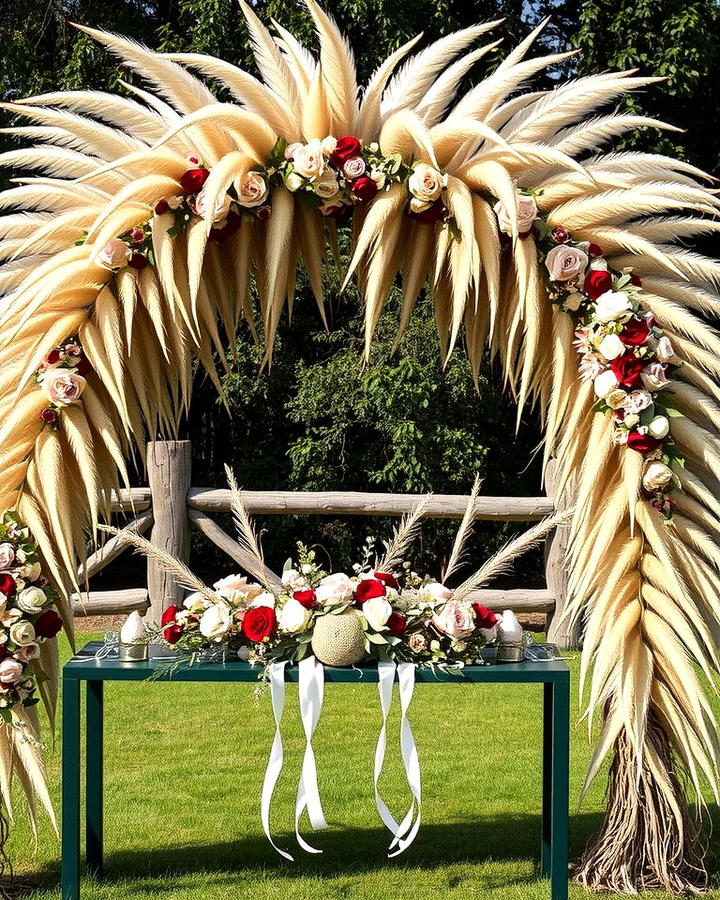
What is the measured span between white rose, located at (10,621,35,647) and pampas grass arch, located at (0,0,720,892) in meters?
0.17

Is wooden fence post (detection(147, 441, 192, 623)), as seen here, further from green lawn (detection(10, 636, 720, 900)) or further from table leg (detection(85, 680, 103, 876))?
table leg (detection(85, 680, 103, 876))

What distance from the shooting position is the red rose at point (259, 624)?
347 centimetres

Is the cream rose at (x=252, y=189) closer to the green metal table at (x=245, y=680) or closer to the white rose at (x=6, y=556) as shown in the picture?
the white rose at (x=6, y=556)

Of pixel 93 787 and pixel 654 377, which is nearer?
pixel 654 377

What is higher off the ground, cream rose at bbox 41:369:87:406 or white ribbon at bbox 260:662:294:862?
cream rose at bbox 41:369:87:406

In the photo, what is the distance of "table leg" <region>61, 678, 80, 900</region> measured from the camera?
3393mm

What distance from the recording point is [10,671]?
10.8 ft

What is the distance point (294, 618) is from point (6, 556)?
2.95 ft

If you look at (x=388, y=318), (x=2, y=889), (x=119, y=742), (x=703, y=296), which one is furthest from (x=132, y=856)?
(x=388, y=318)

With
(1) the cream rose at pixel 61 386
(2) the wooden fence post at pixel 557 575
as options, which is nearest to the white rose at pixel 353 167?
(1) the cream rose at pixel 61 386

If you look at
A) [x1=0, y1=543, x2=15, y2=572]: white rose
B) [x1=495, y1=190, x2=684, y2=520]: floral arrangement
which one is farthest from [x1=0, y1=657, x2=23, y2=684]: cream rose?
[x1=495, y1=190, x2=684, y2=520]: floral arrangement

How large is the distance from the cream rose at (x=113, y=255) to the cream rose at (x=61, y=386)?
356mm

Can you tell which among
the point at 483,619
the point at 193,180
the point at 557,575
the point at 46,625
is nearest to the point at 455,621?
the point at 483,619

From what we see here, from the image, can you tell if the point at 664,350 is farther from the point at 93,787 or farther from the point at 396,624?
the point at 93,787
